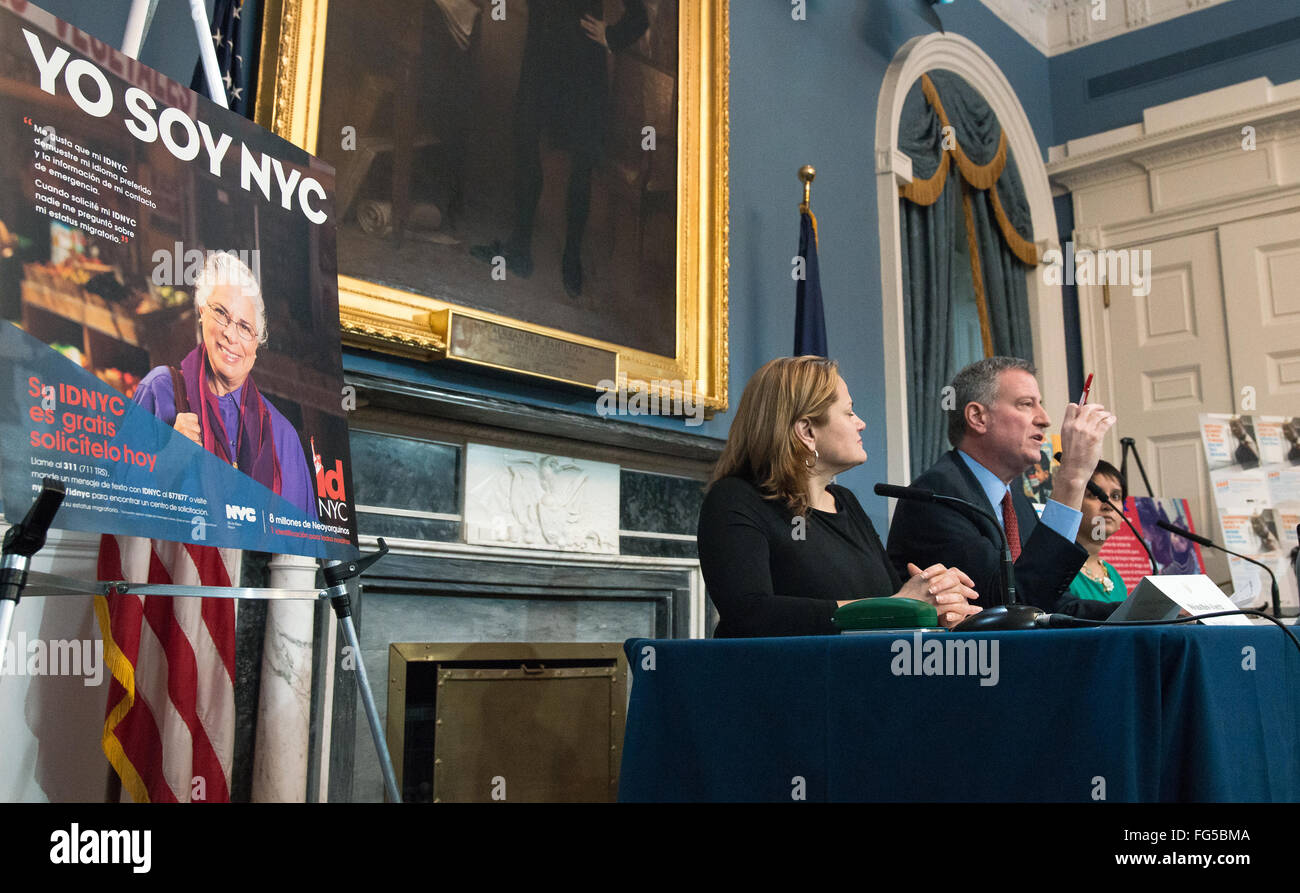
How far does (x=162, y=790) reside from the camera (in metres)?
1.97

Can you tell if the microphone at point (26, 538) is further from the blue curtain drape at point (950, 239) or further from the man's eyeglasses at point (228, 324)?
the blue curtain drape at point (950, 239)

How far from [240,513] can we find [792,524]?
3.33ft

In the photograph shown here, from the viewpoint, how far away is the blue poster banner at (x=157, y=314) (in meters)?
1.42

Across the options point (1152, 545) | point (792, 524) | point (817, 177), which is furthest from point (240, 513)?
point (1152, 545)

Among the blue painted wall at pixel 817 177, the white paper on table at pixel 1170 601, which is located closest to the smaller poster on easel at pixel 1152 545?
the blue painted wall at pixel 817 177

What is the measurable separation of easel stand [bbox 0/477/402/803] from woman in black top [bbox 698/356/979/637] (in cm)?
65

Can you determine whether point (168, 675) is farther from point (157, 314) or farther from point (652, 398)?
point (652, 398)

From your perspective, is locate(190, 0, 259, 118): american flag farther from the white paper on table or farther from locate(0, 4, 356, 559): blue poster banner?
Result: the white paper on table

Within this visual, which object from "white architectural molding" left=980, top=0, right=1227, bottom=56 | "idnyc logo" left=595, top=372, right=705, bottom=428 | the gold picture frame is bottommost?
"idnyc logo" left=595, top=372, right=705, bottom=428

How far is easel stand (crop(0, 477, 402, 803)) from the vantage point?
1303mm

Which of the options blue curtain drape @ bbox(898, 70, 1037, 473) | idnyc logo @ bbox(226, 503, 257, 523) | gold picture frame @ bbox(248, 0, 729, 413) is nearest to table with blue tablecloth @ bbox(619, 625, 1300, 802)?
idnyc logo @ bbox(226, 503, 257, 523)

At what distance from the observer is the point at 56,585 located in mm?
1546
